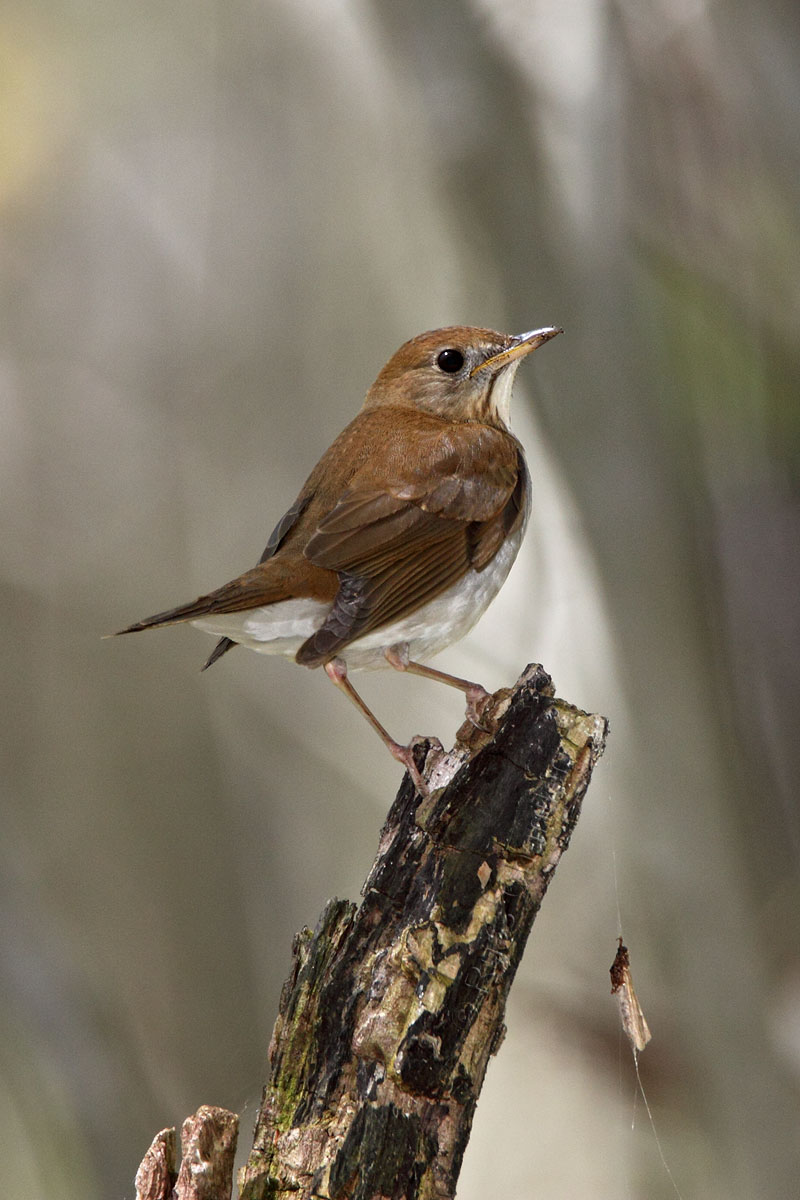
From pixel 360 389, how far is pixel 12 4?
1.63 m

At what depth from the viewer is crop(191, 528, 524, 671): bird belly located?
2158mm

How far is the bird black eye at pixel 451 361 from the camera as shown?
260 cm

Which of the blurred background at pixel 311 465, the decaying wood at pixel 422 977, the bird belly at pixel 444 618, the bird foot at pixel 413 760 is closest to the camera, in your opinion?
the decaying wood at pixel 422 977

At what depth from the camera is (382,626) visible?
7.02 feet

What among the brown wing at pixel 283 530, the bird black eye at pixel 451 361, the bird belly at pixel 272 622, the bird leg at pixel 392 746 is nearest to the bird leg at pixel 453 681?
the bird leg at pixel 392 746

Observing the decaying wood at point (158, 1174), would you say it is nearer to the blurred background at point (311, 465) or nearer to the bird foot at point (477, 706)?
the bird foot at point (477, 706)

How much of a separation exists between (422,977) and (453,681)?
76cm

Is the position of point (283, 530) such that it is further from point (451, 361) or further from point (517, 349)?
point (517, 349)

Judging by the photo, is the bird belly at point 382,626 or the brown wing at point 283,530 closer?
the bird belly at point 382,626

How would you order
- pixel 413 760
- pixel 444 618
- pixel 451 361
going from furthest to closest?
pixel 451 361 < pixel 444 618 < pixel 413 760

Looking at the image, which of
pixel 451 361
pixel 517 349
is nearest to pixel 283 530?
pixel 451 361

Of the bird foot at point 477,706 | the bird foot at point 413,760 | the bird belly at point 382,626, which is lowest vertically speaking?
the bird foot at point 413,760

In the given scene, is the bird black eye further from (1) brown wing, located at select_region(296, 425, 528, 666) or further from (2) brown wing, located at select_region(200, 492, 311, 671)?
(2) brown wing, located at select_region(200, 492, 311, 671)

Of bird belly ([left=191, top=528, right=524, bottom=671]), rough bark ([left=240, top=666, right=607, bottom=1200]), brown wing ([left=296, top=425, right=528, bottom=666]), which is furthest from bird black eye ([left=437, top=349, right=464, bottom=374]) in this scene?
rough bark ([left=240, top=666, right=607, bottom=1200])
